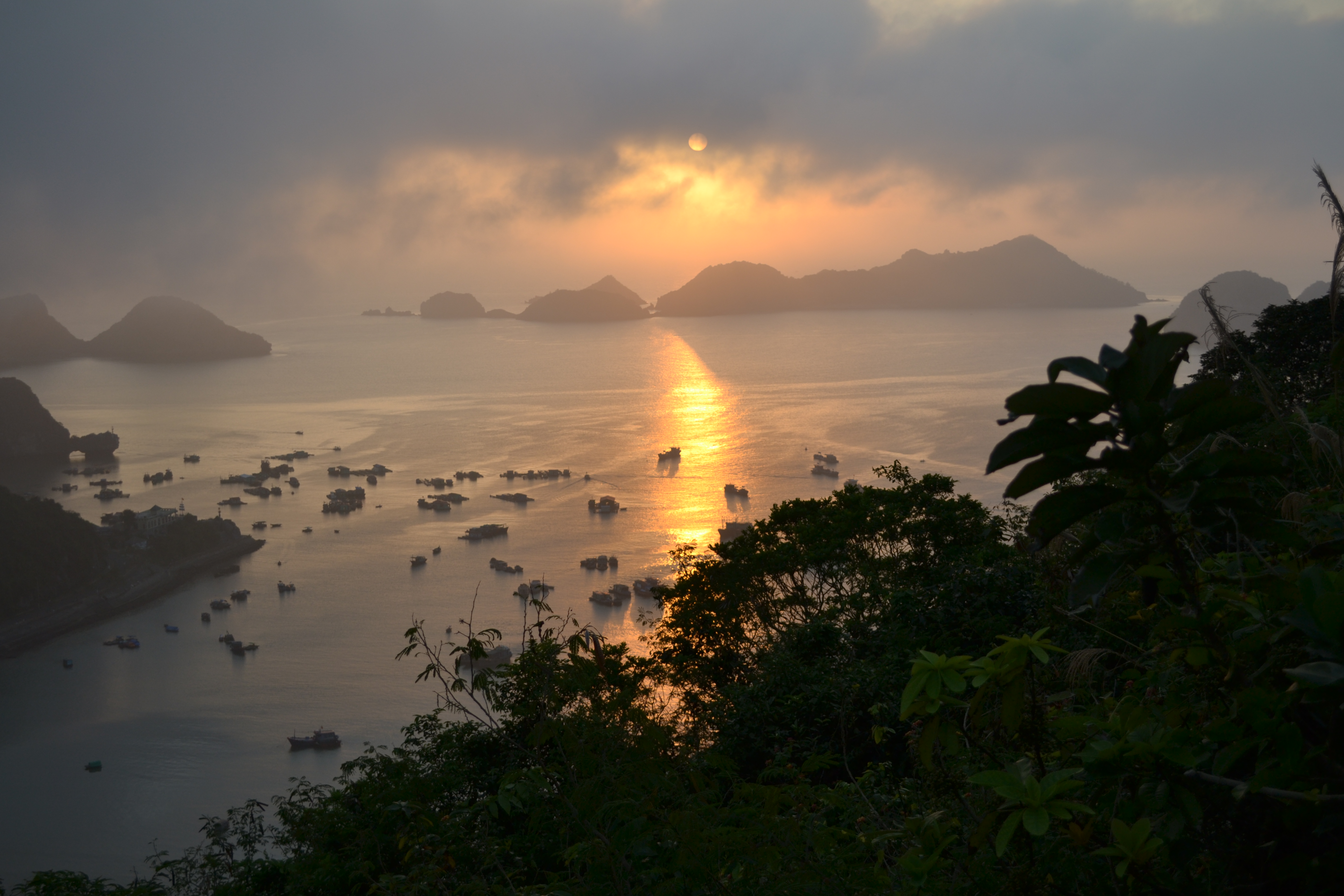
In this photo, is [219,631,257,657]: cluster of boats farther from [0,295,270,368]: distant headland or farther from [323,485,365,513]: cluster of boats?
[0,295,270,368]: distant headland

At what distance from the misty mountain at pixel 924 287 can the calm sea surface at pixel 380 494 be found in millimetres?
20089

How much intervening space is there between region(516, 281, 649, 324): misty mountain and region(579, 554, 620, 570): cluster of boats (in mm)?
84783

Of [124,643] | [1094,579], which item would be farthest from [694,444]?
[1094,579]

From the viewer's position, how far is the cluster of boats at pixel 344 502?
1560 inches

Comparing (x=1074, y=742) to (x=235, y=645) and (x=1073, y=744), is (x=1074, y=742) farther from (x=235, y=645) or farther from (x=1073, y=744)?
(x=235, y=645)

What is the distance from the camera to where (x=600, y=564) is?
100ft

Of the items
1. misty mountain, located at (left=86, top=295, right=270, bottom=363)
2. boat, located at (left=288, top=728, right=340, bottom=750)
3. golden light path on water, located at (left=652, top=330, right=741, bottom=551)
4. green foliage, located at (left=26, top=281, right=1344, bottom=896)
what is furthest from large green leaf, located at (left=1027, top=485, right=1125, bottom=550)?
misty mountain, located at (left=86, top=295, right=270, bottom=363)

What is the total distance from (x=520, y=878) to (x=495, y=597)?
2698cm

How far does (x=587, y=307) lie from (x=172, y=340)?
51.8m

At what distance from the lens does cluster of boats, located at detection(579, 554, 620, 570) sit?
1196 inches

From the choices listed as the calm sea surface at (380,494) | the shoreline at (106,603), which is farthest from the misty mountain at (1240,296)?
the shoreline at (106,603)

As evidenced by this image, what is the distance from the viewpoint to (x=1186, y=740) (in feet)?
3.75

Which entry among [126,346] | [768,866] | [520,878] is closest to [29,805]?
[520,878]

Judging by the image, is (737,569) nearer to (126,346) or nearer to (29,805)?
(29,805)
